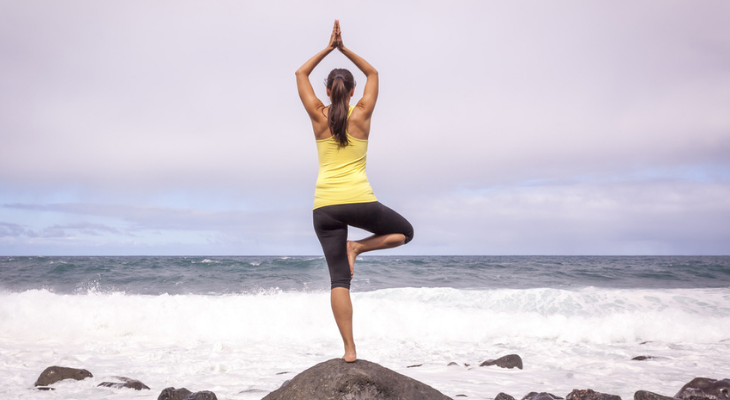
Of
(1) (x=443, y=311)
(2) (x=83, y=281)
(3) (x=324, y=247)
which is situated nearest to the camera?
(3) (x=324, y=247)

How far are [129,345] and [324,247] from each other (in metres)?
8.30

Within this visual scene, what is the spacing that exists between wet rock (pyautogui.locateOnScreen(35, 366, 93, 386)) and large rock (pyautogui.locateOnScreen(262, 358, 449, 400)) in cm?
444

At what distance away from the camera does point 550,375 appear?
822cm

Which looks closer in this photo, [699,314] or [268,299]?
[699,314]

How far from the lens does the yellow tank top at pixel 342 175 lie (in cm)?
398

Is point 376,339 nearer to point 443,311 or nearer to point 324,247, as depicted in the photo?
point 443,311

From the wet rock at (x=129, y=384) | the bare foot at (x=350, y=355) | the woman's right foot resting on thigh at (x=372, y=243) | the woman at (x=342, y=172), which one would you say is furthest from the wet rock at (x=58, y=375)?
the woman's right foot resting on thigh at (x=372, y=243)

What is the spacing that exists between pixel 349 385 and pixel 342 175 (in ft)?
5.69

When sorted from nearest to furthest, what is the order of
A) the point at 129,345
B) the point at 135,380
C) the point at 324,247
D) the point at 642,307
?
1. the point at 324,247
2. the point at 135,380
3. the point at 129,345
4. the point at 642,307

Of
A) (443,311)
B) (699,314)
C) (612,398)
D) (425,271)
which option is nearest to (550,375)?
(612,398)

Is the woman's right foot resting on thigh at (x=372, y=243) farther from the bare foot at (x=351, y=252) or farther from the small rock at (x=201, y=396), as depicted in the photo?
the small rock at (x=201, y=396)

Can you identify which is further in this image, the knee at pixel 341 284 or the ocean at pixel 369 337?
the ocean at pixel 369 337

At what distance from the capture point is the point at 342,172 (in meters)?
4.00

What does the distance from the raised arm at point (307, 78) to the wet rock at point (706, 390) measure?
5531mm
